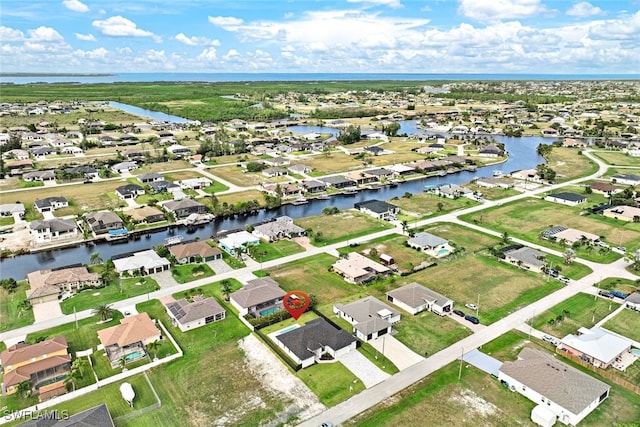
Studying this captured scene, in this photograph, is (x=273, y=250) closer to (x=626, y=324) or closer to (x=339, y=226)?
(x=339, y=226)

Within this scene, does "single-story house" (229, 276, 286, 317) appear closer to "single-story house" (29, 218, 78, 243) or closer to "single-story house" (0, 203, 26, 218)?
"single-story house" (29, 218, 78, 243)

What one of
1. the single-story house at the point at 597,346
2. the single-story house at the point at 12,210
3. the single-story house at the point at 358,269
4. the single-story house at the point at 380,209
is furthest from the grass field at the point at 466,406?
the single-story house at the point at 12,210

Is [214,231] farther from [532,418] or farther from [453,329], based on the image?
[532,418]

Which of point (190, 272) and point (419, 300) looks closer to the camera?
point (419, 300)

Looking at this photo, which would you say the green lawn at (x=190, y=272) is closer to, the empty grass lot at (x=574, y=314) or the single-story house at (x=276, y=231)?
the single-story house at (x=276, y=231)

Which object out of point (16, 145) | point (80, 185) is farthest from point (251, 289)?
point (16, 145)

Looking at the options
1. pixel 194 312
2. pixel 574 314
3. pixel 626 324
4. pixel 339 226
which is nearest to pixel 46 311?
pixel 194 312
